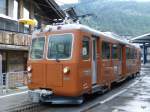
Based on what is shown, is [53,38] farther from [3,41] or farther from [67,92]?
[3,41]

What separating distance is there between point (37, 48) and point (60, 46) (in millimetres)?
1067

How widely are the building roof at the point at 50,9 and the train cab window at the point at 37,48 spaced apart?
1128 centimetres

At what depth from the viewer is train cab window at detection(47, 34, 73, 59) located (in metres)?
12.6

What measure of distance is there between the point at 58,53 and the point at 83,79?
1.25 meters

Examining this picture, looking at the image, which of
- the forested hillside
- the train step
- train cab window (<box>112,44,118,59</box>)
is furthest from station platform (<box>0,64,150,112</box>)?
the forested hillside

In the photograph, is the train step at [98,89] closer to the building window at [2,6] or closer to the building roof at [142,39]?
the building window at [2,6]

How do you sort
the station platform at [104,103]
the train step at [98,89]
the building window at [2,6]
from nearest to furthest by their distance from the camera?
1. the station platform at [104,103]
2. the train step at [98,89]
3. the building window at [2,6]

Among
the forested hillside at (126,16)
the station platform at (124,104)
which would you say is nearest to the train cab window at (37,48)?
the station platform at (124,104)

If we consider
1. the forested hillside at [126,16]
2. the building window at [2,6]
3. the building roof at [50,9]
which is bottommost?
the building window at [2,6]

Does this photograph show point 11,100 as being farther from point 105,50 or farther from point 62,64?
point 105,50

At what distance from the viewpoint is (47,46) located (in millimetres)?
13062

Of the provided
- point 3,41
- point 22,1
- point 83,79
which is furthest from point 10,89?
point 22,1

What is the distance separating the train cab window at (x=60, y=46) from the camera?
1261 centimetres

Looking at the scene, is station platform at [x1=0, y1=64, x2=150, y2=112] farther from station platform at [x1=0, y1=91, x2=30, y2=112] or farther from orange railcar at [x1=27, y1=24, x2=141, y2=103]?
A: orange railcar at [x1=27, y1=24, x2=141, y2=103]
